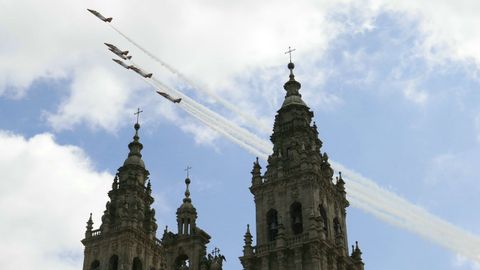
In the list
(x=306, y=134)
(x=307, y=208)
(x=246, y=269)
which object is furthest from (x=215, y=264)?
(x=306, y=134)

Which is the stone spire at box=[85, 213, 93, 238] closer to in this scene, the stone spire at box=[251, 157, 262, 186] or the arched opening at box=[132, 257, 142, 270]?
the arched opening at box=[132, 257, 142, 270]

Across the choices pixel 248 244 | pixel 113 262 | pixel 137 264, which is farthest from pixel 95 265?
pixel 248 244

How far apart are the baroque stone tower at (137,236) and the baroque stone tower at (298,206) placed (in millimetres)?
5505

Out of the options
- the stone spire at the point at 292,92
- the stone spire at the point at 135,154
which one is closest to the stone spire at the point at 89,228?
the stone spire at the point at 135,154

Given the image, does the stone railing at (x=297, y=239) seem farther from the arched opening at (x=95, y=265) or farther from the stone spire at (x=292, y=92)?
the arched opening at (x=95, y=265)

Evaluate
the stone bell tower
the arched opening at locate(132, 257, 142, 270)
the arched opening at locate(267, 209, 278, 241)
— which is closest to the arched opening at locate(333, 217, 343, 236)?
the arched opening at locate(267, 209, 278, 241)

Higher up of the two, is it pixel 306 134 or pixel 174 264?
pixel 306 134

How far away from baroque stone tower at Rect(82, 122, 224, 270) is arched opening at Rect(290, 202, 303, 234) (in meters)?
6.99

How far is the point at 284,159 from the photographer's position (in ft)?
206

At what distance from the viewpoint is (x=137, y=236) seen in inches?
2726

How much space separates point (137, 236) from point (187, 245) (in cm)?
726

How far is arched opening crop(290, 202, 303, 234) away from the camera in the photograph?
5866cm

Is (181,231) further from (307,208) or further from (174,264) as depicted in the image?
(307,208)

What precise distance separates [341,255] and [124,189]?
2498 cm
